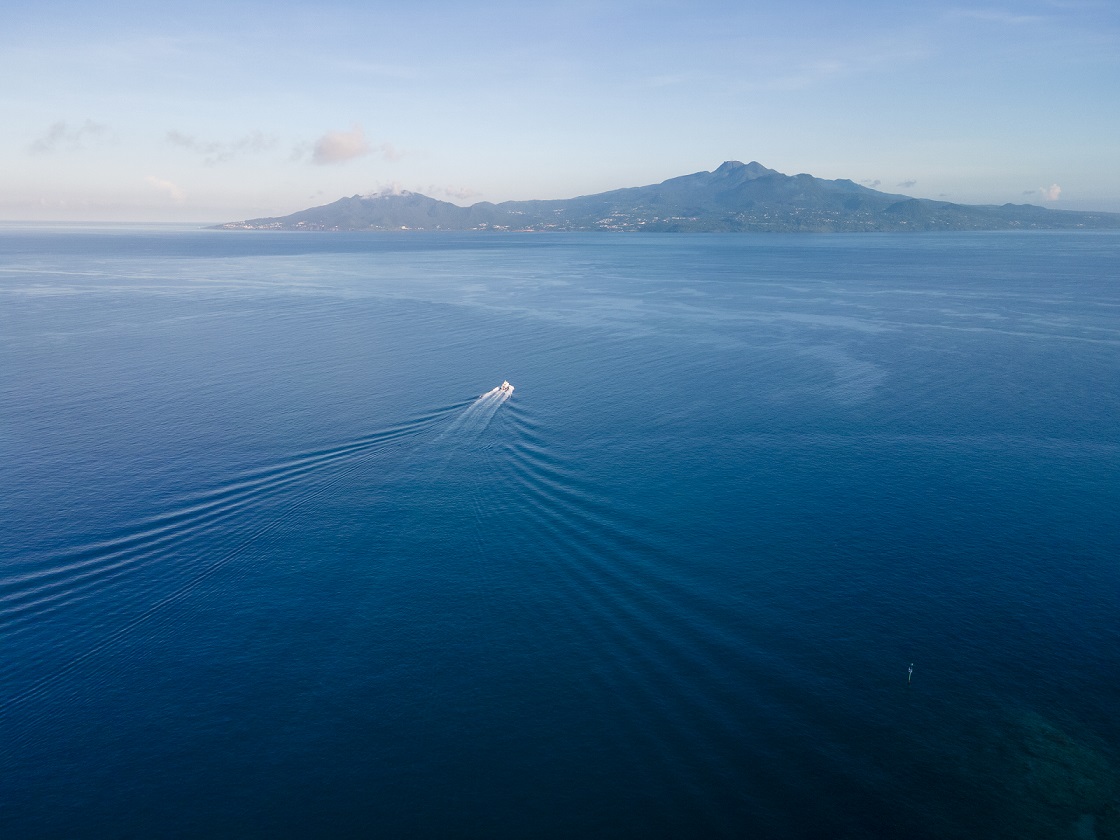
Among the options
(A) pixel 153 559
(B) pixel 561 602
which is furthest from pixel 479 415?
(A) pixel 153 559

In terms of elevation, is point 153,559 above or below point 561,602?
above

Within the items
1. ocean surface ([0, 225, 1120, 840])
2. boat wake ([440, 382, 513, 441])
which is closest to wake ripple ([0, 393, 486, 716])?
ocean surface ([0, 225, 1120, 840])

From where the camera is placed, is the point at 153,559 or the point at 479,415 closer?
the point at 153,559

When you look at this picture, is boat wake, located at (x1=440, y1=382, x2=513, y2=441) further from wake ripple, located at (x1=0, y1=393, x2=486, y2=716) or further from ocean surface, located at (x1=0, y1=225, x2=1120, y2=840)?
wake ripple, located at (x1=0, y1=393, x2=486, y2=716)

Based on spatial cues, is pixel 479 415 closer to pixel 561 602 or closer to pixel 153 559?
pixel 561 602

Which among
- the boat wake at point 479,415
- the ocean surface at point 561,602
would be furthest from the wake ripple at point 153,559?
the boat wake at point 479,415

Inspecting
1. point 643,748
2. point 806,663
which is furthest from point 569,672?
point 806,663

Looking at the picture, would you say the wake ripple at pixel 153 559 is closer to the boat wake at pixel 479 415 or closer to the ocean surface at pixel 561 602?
the ocean surface at pixel 561 602

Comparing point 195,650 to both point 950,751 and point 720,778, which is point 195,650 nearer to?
point 720,778
